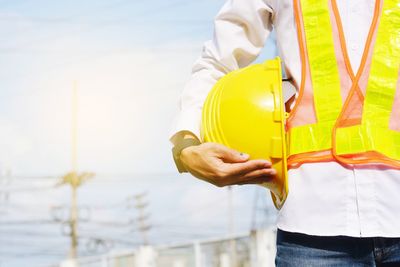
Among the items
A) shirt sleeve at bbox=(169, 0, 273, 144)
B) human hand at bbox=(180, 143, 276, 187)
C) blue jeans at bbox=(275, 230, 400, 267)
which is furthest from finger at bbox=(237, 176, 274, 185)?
shirt sleeve at bbox=(169, 0, 273, 144)

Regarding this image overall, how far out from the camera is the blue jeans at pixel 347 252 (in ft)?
5.71

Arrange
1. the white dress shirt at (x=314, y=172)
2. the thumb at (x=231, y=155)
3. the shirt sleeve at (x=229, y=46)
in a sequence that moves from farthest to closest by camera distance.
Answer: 1. the shirt sleeve at (x=229, y=46)
2. the thumb at (x=231, y=155)
3. the white dress shirt at (x=314, y=172)

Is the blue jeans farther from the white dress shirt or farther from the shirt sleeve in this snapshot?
the shirt sleeve

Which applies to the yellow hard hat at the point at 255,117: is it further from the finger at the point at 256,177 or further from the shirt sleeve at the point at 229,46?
the shirt sleeve at the point at 229,46

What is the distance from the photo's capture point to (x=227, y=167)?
1837mm

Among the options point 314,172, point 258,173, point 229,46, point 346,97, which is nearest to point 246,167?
point 258,173

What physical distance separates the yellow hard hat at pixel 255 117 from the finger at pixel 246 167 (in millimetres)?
22

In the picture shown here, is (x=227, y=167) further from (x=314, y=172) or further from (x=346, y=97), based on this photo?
(x=346, y=97)

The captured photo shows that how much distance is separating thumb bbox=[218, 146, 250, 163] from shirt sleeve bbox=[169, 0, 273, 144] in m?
0.26

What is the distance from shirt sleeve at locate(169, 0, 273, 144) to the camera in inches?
83.4

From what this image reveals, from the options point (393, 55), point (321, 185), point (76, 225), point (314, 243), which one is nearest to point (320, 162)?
point (321, 185)

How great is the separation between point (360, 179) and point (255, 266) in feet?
28.1

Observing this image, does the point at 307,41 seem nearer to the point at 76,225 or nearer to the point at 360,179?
the point at 360,179

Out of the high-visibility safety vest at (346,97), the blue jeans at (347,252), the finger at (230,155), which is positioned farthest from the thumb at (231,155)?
the blue jeans at (347,252)
